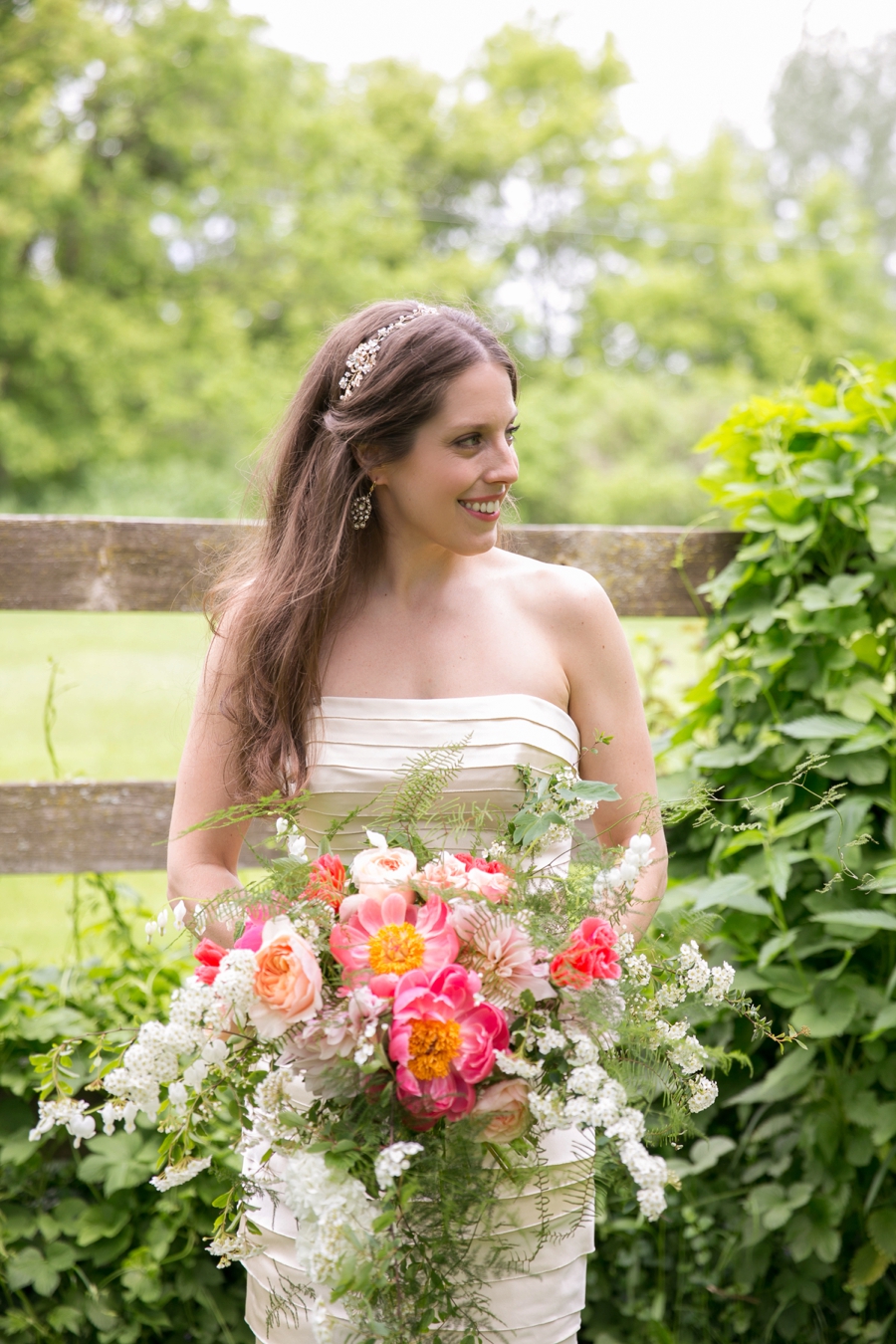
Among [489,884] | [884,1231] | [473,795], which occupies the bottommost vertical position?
[884,1231]

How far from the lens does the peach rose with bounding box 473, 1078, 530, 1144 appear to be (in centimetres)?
117

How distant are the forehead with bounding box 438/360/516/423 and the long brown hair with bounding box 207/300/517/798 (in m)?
0.01

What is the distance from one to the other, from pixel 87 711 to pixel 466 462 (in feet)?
26.6

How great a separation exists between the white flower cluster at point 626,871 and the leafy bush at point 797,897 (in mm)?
985

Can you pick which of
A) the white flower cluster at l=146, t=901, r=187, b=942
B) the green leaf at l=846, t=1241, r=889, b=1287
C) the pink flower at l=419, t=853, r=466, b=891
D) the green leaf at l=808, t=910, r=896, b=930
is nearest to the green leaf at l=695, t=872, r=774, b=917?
the green leaf at l=808, t=910, r=896, b=930

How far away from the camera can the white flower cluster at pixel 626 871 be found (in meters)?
1.26

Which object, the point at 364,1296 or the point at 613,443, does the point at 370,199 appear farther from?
the point at 364,1296

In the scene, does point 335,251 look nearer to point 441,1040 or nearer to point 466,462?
point 466,462

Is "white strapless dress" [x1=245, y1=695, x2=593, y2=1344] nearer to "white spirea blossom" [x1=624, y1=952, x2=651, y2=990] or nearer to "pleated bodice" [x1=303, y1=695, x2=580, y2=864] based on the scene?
"pleated bodice" [x1=303, y1=695, x2=580, y2=864]

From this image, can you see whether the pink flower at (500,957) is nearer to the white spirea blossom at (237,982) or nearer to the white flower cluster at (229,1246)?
the white spirea blossom at (237,982)

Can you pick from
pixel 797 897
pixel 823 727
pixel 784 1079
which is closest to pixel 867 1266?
pixel 784 1079

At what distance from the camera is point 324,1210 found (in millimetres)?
1070

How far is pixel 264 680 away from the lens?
1.90 meters

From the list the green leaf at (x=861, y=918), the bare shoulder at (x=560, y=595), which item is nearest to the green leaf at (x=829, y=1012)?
the green leaf at (x=861, y=918)
